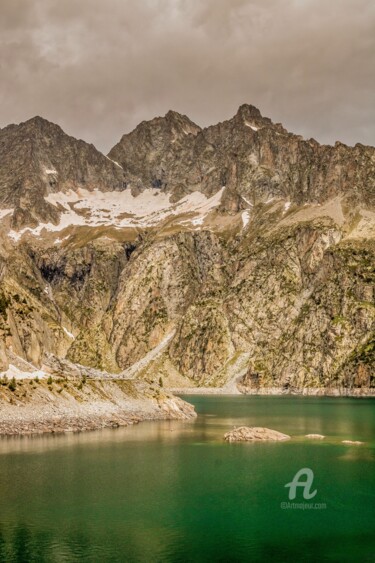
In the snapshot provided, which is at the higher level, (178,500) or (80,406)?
(80,406)

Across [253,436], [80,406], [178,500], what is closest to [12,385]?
[80,406]

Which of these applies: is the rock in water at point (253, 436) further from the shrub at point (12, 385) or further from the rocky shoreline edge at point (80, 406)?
the shrub at point (12, 385)

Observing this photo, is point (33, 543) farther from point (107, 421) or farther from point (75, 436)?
point (107, 421)

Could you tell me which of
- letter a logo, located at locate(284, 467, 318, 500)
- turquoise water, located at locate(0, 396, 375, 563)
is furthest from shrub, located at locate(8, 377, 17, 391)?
letter a logo, located at locate(284, 467, 318, 500)

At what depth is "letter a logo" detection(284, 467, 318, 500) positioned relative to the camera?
6446 centimetres

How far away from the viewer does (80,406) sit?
121625 millimetres

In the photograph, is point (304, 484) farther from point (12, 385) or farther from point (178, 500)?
point (12, 385)

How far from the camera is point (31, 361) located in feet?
482

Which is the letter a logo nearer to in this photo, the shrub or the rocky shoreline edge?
the rocky shoreline edge

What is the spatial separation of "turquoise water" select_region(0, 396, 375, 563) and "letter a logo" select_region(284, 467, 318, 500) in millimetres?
790

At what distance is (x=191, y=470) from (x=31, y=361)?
257 ft

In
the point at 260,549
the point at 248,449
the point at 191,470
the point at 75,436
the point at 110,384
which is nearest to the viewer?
the point at 260,549

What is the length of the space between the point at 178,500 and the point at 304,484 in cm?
1551

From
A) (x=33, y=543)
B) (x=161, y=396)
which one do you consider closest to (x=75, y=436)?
(x=161, y=396)
